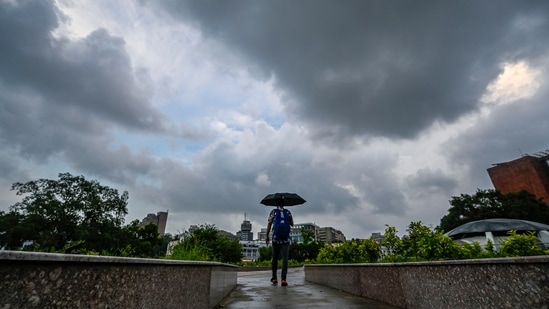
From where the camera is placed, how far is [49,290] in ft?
3.65

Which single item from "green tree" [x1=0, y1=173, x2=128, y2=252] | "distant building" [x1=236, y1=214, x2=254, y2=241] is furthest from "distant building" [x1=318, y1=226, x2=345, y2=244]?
"green tree" [x1=0, y1=173, x2=128, y2=252]

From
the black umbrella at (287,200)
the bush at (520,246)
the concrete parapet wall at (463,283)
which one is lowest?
the concrete parapet wall at (463,283)

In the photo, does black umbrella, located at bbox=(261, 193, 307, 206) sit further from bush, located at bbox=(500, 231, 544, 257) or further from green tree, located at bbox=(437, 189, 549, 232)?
green tree, located at bbox=(437, 189, 549, 232)

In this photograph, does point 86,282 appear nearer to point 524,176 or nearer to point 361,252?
point 361,252

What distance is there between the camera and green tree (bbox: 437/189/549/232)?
1585 inches

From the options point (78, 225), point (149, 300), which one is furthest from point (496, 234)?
point (78, 225)

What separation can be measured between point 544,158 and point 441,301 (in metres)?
69.3

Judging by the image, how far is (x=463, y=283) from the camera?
2451 mm

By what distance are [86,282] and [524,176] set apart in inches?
2659

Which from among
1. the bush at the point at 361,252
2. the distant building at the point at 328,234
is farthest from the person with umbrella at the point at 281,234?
the distant building at the point at 328,234

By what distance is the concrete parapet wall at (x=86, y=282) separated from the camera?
98 cm

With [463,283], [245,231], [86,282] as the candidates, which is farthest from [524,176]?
[245,231]

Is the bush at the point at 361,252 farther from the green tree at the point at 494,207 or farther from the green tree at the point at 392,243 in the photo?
the green tree at the point at 494,207

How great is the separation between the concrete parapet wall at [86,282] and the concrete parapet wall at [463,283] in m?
2.63
